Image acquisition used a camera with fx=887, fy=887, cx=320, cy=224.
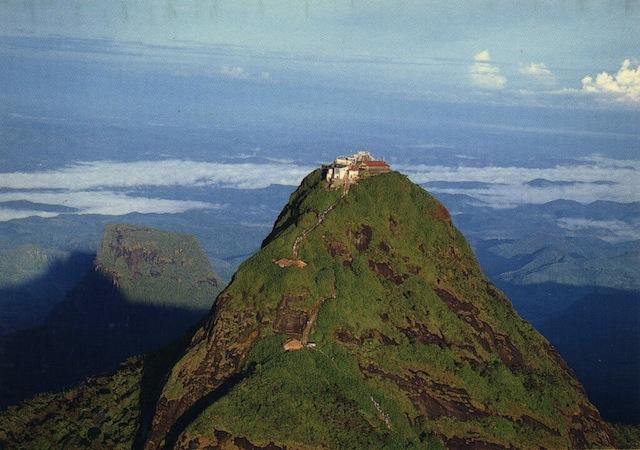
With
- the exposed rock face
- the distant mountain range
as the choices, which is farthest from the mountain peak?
the exposed rock face

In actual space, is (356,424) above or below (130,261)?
above

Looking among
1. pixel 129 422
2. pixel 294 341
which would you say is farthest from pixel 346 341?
pixel 129 422

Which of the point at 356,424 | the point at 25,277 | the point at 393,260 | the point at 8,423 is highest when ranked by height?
the point at 393,260

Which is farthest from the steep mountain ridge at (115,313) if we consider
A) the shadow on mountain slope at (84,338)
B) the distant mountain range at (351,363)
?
the distant mountain range at (351,363)

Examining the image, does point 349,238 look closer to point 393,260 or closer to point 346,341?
point 393,260

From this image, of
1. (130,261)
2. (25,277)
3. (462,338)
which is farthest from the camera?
(25,277)

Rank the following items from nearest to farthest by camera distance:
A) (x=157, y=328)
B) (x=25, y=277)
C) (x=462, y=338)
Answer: (x=462, y=338) < (x=157, y=328) < (x=25, y=277)

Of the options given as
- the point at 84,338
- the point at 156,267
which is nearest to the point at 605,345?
the point at 156,267
